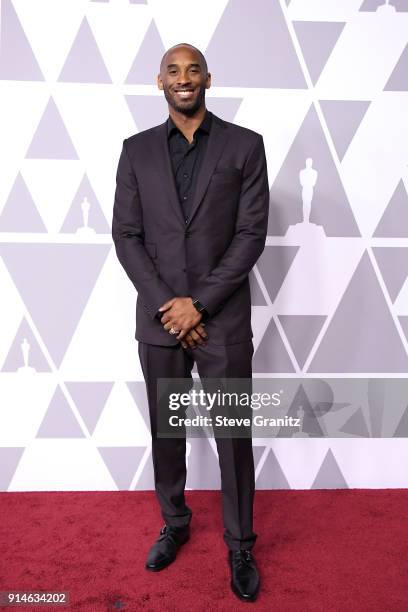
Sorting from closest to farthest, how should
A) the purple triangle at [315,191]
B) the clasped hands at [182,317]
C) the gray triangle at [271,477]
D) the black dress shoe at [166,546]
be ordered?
the clasped hands at [182,317] < the black dress shoe at [166,546] < the purple triangle at [315,191] < the gray triangle at [271,477]

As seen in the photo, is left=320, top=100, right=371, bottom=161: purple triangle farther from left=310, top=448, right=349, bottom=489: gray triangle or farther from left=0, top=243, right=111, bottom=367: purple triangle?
left=310, top=448, right=349, bottom=489: gray triangle

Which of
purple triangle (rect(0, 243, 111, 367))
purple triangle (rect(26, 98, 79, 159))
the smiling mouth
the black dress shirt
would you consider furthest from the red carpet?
the smiling mouth

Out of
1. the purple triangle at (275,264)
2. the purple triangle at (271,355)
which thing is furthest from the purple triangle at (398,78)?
the purple triangle at (271,355)

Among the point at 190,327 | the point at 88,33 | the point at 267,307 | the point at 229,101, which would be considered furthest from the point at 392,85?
the point at 190,327

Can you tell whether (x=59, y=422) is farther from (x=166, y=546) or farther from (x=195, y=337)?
(x=195, y=337)

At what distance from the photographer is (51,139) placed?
8.32 ft

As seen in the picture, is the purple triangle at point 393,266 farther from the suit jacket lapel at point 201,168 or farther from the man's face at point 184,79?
the man's face at point 184,79

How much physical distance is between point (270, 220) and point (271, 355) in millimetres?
606

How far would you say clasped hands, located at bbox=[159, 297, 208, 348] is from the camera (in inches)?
76.4

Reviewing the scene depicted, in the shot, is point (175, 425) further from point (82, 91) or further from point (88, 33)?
point (88, 33)

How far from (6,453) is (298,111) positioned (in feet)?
6.59

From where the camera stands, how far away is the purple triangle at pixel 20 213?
2570 mm

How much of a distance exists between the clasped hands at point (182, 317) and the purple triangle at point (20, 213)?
93cm

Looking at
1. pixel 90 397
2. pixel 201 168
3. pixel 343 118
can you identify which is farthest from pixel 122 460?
pixel 343 118
